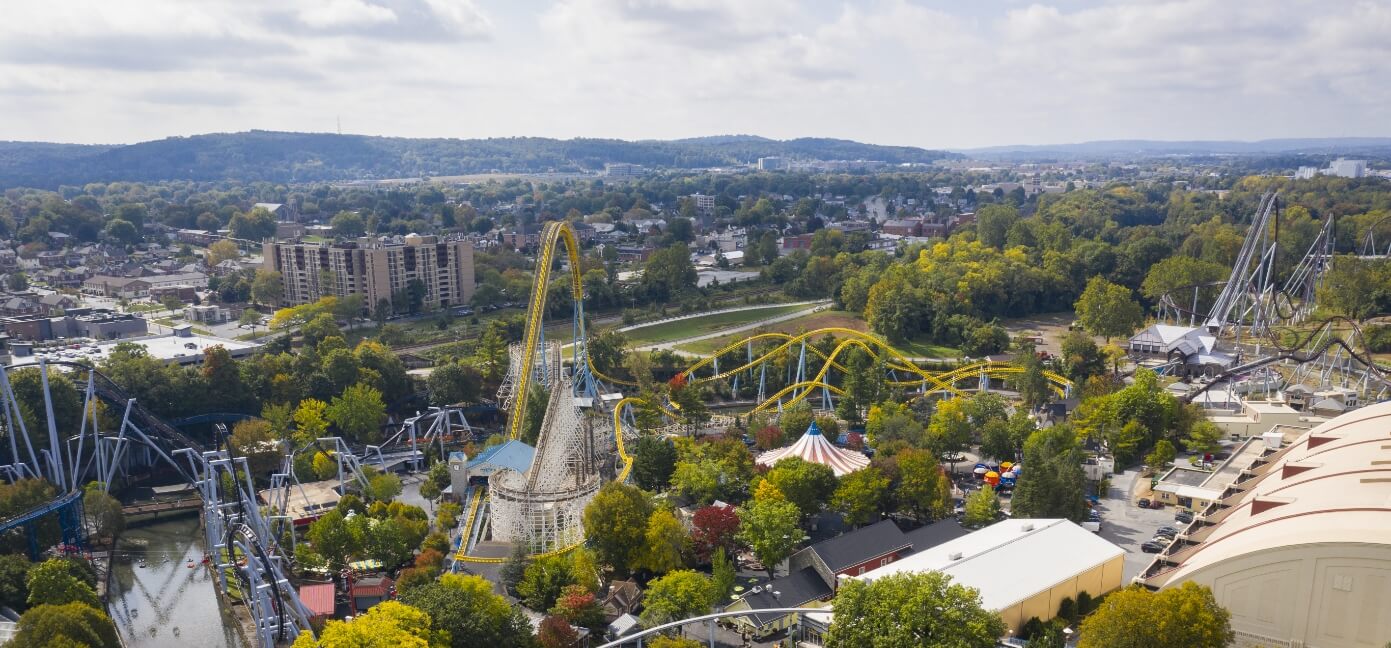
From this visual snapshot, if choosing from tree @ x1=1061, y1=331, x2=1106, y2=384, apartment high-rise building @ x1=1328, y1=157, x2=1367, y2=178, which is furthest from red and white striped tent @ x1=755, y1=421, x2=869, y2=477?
apartment high-rise building @ x1=1328, y1=157, x2=1367, y2=178

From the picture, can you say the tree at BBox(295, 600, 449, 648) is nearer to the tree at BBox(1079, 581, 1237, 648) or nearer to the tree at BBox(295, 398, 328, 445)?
the tree at BBox(1079, 581, 1237, 648)

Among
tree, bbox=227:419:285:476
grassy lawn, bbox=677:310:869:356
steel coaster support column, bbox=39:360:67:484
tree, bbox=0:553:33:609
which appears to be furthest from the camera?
grassy lawn, bbox=677:310:869:356

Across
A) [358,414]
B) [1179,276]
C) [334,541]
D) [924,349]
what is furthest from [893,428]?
[1179,276]

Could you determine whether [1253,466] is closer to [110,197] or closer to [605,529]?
[605,529]

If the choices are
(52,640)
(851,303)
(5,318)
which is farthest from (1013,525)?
(5,318)

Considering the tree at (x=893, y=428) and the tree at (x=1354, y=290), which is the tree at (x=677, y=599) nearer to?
the tree at (x=893, y=428)

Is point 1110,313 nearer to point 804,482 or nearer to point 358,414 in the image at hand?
point 804,482
